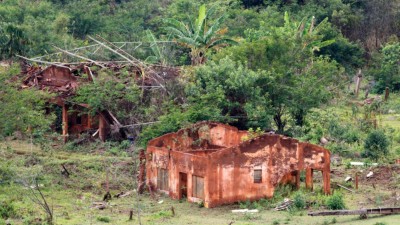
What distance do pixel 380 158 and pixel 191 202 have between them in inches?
341

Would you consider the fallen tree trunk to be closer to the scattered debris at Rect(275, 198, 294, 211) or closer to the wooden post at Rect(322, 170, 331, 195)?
the scattered debris at Rect(275, 198, 294, 211)

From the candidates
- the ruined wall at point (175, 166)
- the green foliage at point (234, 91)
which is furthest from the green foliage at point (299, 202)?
the green foliage at point (234, 91)

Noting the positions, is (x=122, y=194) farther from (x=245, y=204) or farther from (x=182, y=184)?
(x=245, y=204)

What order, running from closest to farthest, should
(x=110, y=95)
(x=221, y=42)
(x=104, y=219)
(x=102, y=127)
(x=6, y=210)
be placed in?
(x=104, y=219) → (x=6, y=210) → (x=110, y=95) → (x=102, y=127) → (x=221, y=42)

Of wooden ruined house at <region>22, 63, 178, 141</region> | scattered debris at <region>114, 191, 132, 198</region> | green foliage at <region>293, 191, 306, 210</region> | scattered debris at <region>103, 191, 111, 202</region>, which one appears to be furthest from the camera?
wooden ruined house at <region>22, 63, 178, 141</region>

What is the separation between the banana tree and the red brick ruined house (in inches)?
472

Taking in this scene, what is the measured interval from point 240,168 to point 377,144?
7950 mm

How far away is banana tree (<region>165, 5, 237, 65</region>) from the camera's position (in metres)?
44.4

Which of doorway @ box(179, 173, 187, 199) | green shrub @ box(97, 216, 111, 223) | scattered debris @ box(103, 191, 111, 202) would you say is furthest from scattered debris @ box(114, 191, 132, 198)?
green shrub @ box(97, 216, 111, 223)

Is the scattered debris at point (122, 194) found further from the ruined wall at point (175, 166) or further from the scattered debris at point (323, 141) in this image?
the scattered debris at point (323, 141)

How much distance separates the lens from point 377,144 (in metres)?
37.3

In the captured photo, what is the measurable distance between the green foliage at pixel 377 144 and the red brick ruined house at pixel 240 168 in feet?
17.8

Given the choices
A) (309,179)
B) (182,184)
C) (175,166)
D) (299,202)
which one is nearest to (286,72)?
(309,179)

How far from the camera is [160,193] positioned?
110ft
